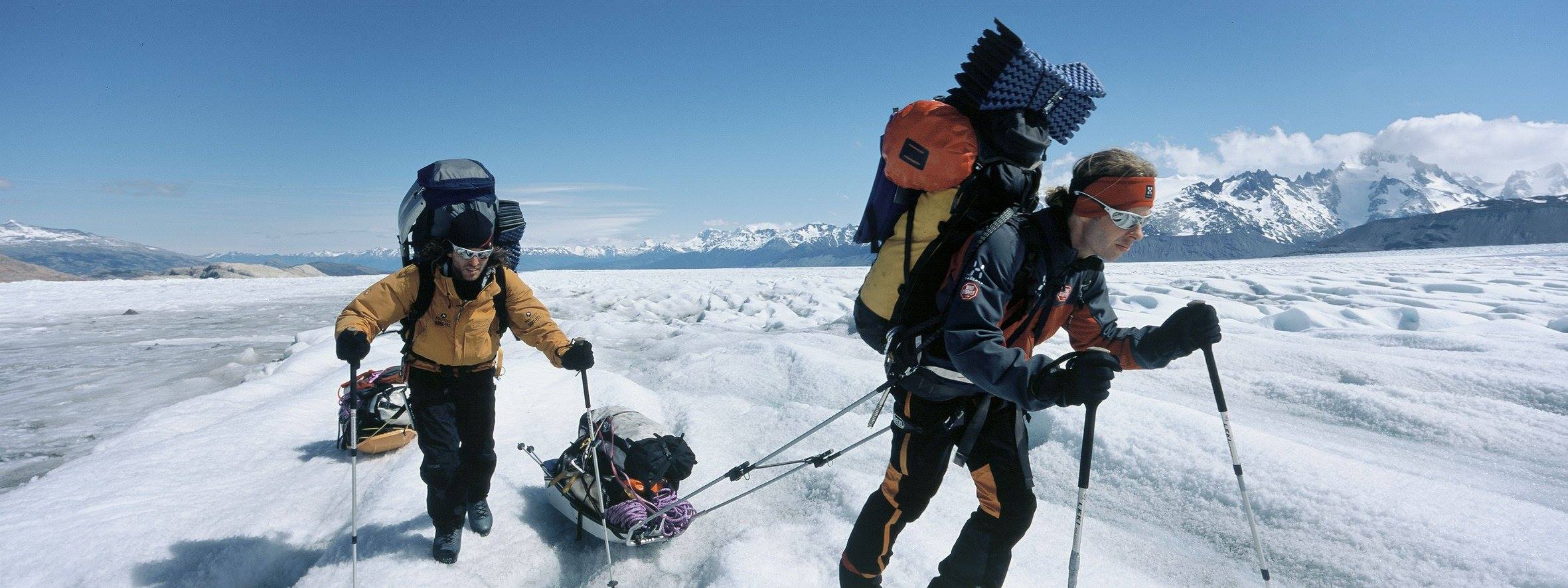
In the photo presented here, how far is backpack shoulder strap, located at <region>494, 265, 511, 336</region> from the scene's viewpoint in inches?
149

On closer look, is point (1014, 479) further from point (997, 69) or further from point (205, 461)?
point (205, 461)

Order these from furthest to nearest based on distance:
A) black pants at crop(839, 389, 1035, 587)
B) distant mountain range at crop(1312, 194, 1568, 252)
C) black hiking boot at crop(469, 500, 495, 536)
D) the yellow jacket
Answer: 1. distant mountain range at crop(1312, 194, 1568, 252)
2. black hiking boot at crop(469, 500, 495, 536)
3. the yellow jacket
4. black pants at crop(839, 389, 1035, 587)

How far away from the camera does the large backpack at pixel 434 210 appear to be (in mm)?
3535

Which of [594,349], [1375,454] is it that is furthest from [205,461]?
[1375,454]

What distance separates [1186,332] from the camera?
244 cm

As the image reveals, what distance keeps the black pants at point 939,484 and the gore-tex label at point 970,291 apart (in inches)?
27.4

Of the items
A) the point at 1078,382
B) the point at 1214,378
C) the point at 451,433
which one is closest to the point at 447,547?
the point at 451,433

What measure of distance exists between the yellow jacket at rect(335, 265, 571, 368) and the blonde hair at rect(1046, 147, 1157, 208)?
A: 287cm

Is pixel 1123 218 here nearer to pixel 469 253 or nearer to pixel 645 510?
pixel 645 510

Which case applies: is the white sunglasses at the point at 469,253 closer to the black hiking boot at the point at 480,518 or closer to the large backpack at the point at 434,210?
the large backpack at the point at 434,210

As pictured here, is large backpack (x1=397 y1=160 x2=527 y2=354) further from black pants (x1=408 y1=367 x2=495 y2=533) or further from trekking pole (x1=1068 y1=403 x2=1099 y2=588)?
trekking pole (x1=1068 y1=403 x2=1099 y2=588)

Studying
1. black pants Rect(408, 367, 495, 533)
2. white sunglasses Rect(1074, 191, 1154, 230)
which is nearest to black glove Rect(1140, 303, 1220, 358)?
white sunglasses Rect(1074, 191, 1154, 230)

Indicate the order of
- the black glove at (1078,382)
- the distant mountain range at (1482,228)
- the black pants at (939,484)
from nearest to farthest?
the black glove at (1078,382) < the black pants at (939,484) < the distant mountain range at (1482,228)

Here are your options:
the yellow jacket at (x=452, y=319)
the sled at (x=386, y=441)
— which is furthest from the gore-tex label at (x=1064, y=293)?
the sled at (x=386, y=441)
